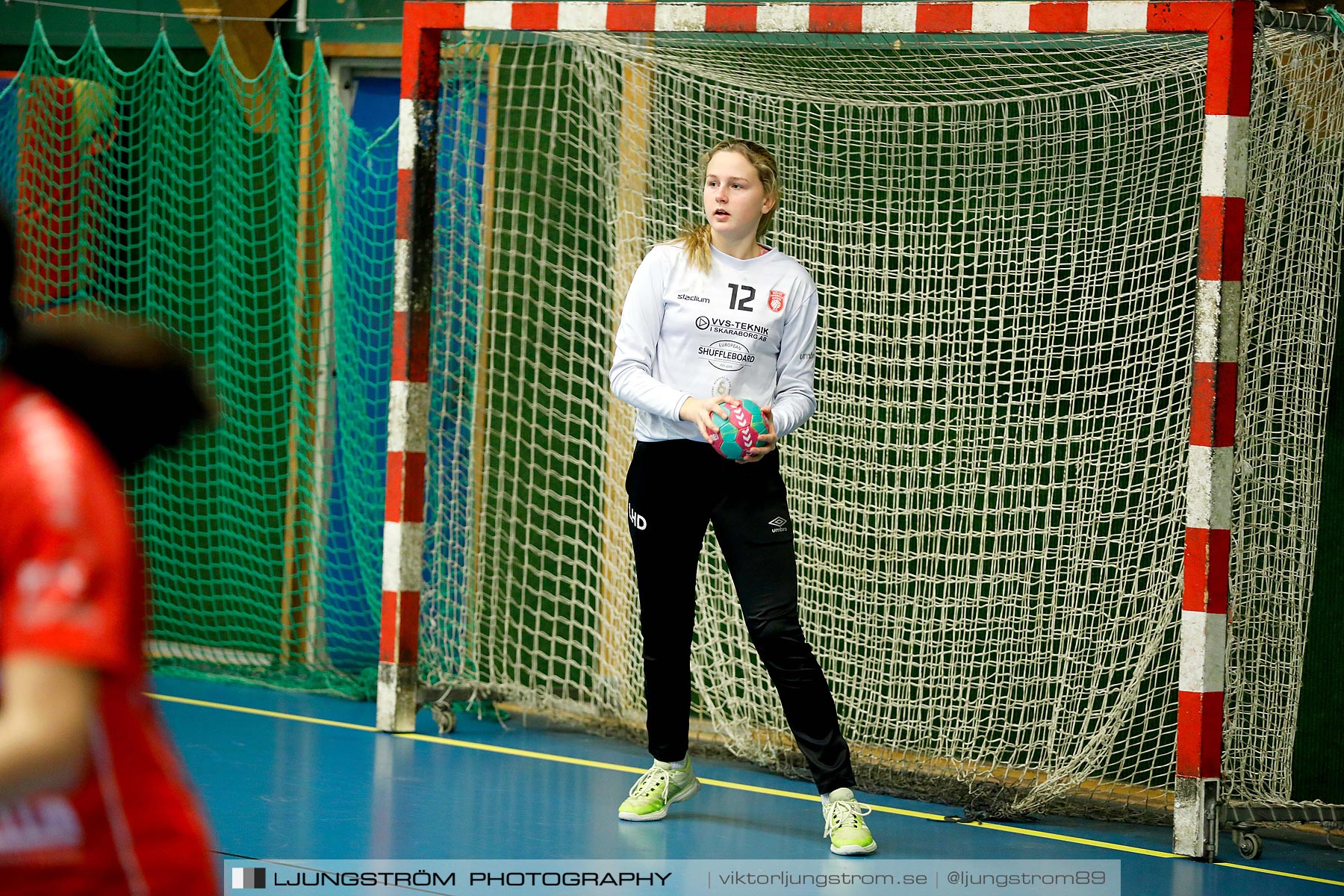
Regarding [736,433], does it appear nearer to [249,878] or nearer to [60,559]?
[249,878]

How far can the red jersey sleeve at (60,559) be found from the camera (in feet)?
4.01

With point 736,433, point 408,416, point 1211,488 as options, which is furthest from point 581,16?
point 1211,488

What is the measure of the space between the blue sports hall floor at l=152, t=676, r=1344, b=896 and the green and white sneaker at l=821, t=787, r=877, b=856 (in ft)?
0.11

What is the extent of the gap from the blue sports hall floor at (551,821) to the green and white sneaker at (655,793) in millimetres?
37

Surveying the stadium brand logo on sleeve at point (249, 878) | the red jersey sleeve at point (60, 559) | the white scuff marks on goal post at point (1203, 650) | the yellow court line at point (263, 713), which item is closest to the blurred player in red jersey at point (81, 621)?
the red jersey sleeve at point (60, 559)

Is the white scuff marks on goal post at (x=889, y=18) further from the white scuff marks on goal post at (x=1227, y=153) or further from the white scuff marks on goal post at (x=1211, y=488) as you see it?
the white scuff marks on goal post at (x=1211, y=488)

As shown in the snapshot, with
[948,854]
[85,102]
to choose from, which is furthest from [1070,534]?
[85,102]

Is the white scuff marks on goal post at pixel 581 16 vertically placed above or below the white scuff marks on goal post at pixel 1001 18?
above

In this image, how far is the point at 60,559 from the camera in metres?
1.24

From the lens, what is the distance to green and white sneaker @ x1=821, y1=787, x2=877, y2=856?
3.92 meters

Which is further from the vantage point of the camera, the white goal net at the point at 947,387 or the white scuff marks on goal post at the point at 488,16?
the white scuff marks on goal post at the point at 488,16

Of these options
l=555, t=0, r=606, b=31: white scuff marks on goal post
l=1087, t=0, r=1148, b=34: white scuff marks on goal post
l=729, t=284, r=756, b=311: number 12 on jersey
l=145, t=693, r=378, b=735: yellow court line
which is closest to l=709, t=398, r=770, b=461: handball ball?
l=729, t=284, r=756, b=311: number 12 on jersey

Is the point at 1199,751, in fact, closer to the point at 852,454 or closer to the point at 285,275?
the point at 852,454

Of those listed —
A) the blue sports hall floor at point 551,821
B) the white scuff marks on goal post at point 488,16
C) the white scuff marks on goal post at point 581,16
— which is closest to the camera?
the blue sports hall floor at point 551,821
